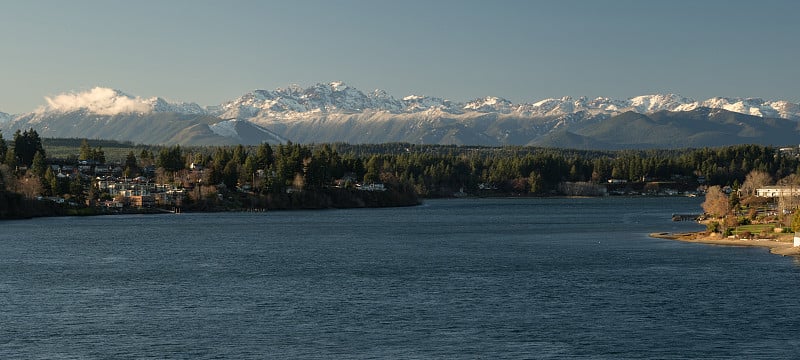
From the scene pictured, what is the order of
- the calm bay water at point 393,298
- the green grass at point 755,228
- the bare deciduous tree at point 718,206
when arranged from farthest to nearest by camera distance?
the bare deciduous tree at point 718,206 → the green grass at point 755,228 → the calm bay water at point 393,298

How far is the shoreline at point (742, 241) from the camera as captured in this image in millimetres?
95000

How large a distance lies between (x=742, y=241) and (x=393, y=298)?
53699mm

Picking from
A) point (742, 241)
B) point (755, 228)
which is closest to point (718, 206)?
point (755, 228)

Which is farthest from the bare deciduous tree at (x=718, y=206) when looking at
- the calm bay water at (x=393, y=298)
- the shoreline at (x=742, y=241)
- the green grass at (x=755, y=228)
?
the calm bay water at (x=393, y=298)

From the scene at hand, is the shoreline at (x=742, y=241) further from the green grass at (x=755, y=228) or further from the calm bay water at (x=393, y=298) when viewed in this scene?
the green grass at (x=755, y=228)

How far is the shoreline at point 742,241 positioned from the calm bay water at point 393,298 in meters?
2.39

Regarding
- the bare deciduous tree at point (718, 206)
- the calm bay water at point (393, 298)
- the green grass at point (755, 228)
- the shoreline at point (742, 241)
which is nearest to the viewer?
the calm bay water at point (393, 298)

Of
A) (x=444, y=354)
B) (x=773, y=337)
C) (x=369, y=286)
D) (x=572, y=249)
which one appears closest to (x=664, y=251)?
(x=572, y=249)

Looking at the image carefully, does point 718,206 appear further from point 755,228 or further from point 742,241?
point 742,241

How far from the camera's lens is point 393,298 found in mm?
68500

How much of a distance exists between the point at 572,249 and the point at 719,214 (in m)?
48.4

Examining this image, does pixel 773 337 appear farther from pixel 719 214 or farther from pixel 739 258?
pixel 719 214

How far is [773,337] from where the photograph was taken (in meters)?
53.9

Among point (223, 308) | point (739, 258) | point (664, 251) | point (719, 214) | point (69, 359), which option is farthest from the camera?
point (719, 214)
